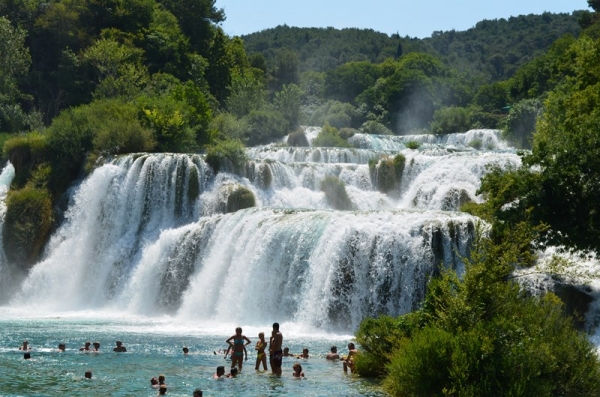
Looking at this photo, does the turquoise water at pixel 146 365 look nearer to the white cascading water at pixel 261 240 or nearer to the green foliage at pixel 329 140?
the white cascading water at pixel 261 240

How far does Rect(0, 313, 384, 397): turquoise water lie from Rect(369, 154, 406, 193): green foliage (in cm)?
1513

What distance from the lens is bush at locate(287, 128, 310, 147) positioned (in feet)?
228

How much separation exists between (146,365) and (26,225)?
913 inches

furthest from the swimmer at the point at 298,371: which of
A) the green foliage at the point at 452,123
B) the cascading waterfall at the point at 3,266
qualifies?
the green foliage at the point at 452,123

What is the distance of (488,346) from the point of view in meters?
17.5

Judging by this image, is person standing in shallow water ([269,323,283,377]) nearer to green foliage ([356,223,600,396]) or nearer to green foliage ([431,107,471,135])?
green foliage ([356,223,600,396])

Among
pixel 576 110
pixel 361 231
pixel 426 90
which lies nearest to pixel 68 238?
pixel 361 231

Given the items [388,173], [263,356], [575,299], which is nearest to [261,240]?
[388,173]

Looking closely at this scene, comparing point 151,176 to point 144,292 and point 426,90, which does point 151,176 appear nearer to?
point 144,292

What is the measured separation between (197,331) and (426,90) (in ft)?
240

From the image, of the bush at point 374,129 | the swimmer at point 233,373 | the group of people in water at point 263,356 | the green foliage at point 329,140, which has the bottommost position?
the swimmer at point 233,373

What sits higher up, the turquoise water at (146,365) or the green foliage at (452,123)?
the green foliage at (452,123)

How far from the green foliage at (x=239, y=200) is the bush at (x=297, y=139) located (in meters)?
24.4

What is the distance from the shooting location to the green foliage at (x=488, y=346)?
17484mm
